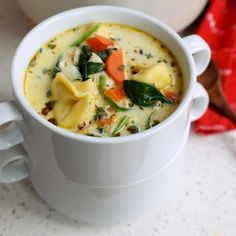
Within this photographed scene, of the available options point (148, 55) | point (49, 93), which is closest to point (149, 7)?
point (148, 55)

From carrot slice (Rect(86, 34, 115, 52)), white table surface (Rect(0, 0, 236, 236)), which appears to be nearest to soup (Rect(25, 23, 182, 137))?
carrot slice (Rect(86, 34, 115, 52))

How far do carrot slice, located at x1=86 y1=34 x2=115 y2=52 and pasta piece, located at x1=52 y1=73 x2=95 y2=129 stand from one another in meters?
0.07

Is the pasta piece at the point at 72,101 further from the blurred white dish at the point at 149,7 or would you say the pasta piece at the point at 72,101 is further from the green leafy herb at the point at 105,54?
the blurred white dish at the point at 149,7

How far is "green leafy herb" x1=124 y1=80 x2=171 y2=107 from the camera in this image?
2.37 feet

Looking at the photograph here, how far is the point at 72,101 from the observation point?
0.72m

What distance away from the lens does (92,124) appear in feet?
2.32

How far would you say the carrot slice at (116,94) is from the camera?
0.73 meters

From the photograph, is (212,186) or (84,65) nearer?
(84,65)

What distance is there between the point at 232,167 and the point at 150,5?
0.88 feet

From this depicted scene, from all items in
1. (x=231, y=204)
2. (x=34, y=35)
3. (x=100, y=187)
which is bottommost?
(x=231, y=204)

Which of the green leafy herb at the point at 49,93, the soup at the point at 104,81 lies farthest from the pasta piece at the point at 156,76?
the green leafy herb at the point at 49,93

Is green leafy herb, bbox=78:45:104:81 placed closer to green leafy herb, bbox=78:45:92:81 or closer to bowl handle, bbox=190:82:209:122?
green leafy herb, bbox=78:45:92:81

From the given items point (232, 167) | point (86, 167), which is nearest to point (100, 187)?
point (86, 167)

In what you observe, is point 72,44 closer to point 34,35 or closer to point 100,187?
point 34,35
